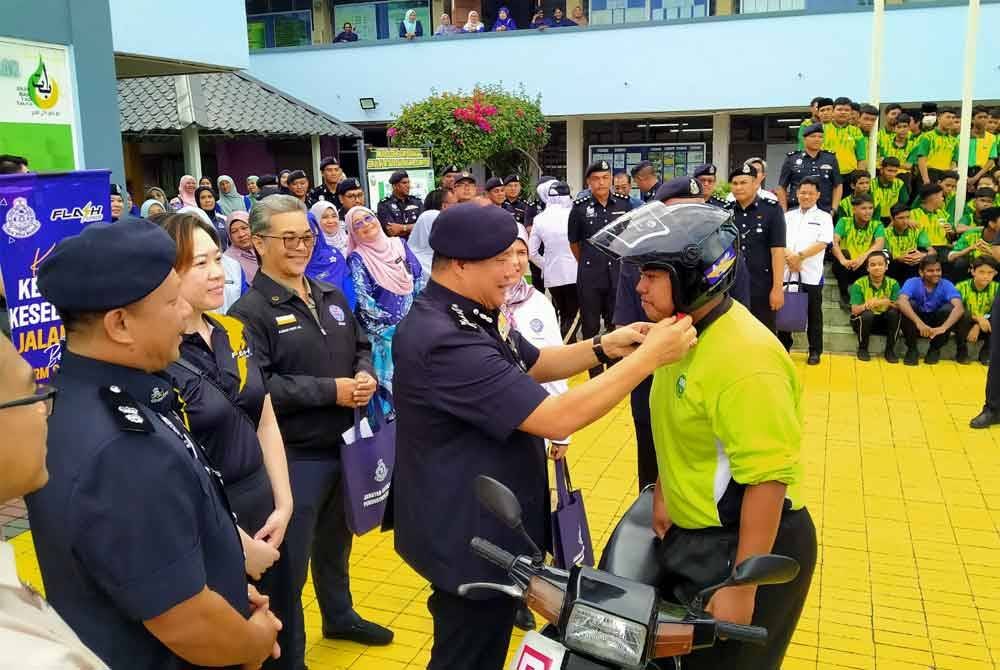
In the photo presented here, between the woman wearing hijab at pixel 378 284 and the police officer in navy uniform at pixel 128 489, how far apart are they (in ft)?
10.2

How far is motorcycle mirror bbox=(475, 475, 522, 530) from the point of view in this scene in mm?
1896

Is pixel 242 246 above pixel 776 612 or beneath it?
above

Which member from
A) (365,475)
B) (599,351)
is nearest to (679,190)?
(599,351)

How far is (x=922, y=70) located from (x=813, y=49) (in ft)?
6.61

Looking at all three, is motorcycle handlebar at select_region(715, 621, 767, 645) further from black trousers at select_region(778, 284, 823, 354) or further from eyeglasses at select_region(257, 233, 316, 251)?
black trousers at select_region(778, 284, 823, 354)

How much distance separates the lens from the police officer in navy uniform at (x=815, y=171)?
9.96m

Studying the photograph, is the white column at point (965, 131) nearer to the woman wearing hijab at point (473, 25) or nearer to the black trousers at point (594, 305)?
the black trousers at point (594, 305)

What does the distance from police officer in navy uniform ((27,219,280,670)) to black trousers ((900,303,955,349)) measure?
328 inches

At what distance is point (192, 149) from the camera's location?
53.1 ft

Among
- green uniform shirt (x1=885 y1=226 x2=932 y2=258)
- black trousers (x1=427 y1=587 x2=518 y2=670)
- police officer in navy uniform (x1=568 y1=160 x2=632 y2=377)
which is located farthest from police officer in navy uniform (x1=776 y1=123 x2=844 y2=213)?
black trousers (x1=427 y1=587 x2=518 y2=670)

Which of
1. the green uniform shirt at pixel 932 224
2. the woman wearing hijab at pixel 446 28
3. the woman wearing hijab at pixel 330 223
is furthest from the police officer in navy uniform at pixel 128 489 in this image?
the woman wearing hijab at pixel 446 28

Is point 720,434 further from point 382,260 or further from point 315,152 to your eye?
point 315,152

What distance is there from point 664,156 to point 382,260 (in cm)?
1430

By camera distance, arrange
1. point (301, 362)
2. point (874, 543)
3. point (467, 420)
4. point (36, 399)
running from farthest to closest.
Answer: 1. point (874, 543)
2. point (301, 362)
3. point (467, 420)
4. point (36, 399)
